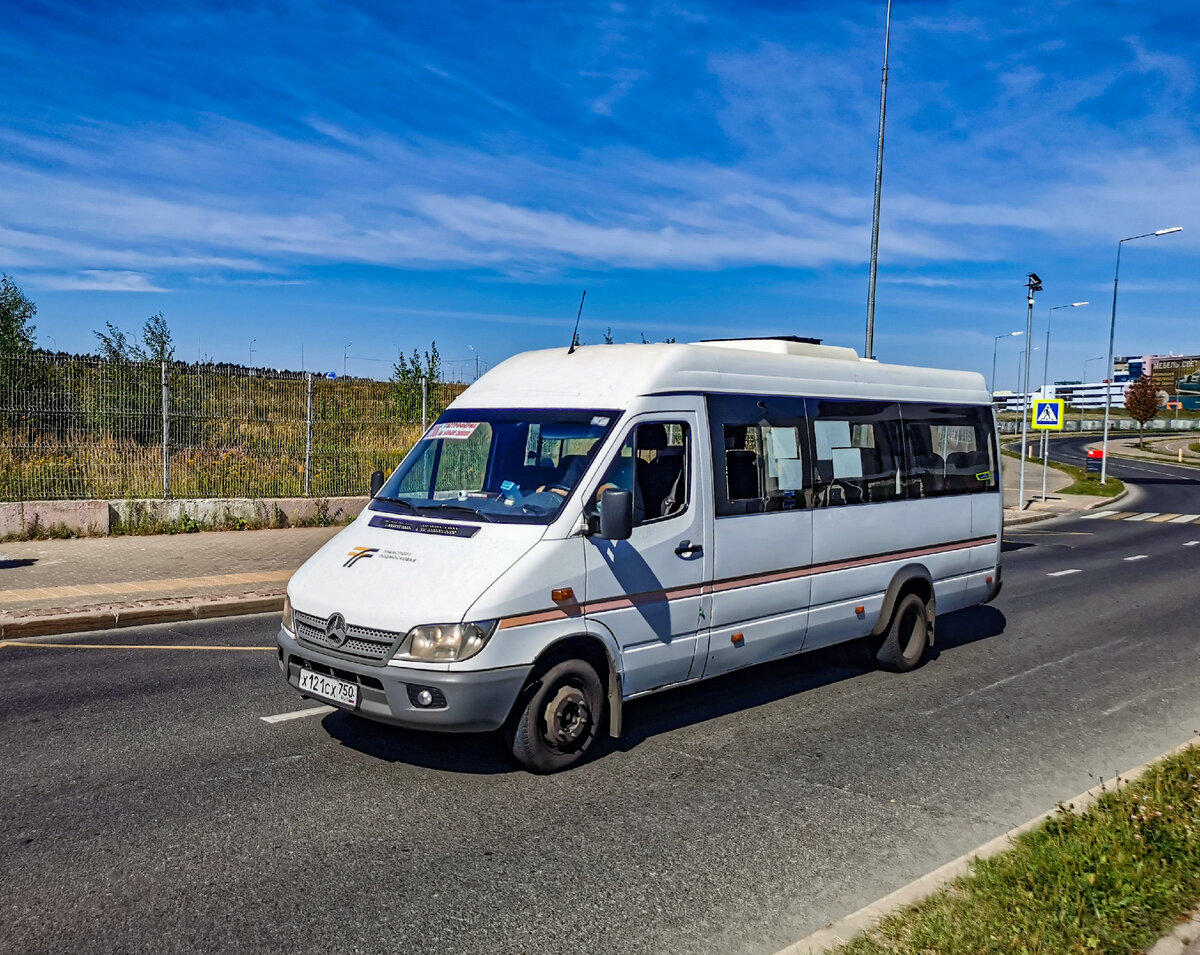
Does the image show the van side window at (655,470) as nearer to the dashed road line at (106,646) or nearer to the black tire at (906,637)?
the black tire at (906,637)

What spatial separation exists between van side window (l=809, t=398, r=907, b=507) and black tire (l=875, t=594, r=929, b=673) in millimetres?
953

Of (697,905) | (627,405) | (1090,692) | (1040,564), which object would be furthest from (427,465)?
(1040,564)

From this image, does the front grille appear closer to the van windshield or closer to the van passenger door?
the van windshield

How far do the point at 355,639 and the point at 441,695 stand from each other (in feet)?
2.02

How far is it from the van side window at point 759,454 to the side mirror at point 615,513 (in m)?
1.17

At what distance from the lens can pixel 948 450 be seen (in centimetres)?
919

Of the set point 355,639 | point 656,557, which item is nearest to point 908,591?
point 656,557

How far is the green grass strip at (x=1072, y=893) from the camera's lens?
374 centimetres

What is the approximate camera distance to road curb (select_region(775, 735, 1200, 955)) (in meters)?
3.76

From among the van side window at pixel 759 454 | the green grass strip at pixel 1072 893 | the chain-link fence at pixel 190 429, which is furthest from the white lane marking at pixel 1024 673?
the chain-link fence at pixel 190 429

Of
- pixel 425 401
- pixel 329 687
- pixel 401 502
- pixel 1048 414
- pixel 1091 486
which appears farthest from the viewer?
pixel 1091 486

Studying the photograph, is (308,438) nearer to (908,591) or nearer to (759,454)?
(908,591)

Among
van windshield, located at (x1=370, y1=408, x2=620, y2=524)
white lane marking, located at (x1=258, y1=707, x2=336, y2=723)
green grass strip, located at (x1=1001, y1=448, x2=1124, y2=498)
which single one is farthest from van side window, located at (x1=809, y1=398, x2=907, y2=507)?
green grass strip, located at (x1=1001, y1=448, x2=1124, y2=498)

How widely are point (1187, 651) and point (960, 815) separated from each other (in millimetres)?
5589
